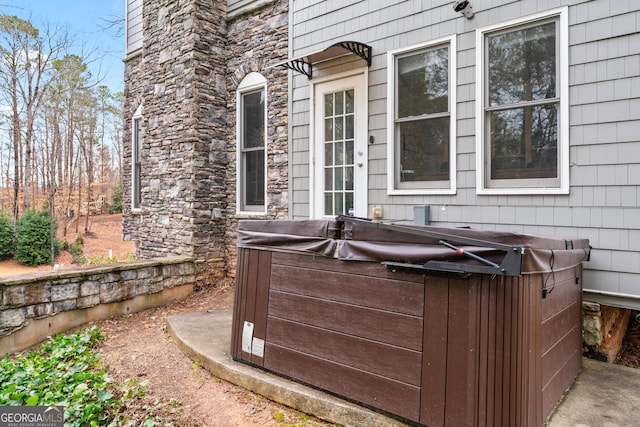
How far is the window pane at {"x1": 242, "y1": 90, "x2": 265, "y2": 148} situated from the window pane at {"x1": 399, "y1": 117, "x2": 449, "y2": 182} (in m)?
2.66

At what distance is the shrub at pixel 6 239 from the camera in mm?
10492

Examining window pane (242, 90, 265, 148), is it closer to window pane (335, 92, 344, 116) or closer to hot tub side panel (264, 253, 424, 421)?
window pane (335, 92, 344, 116)

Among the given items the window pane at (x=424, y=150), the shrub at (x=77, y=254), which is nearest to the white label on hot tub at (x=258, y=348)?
the window pane at (x=424, y=150)

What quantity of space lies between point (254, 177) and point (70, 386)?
3837 millimetres

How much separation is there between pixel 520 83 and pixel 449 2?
1.12 meters

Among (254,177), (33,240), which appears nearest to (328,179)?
(254,177)

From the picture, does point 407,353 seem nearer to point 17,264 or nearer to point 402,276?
point 402,276

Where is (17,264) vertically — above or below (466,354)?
below

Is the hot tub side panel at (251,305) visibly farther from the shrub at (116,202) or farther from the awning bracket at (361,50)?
the shrub at (116,202)

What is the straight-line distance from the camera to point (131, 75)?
939 cm

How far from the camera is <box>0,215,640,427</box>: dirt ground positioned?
8.55 ft

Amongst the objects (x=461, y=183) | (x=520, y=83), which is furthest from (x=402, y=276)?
(x=520, y=83)

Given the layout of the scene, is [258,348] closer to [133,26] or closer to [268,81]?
[268,81]

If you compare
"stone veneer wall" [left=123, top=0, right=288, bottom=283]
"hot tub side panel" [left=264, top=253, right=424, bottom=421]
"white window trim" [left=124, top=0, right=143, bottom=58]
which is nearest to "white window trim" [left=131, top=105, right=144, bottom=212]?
"white window trim" [left=124, top=0, right=143, bottom=58]
